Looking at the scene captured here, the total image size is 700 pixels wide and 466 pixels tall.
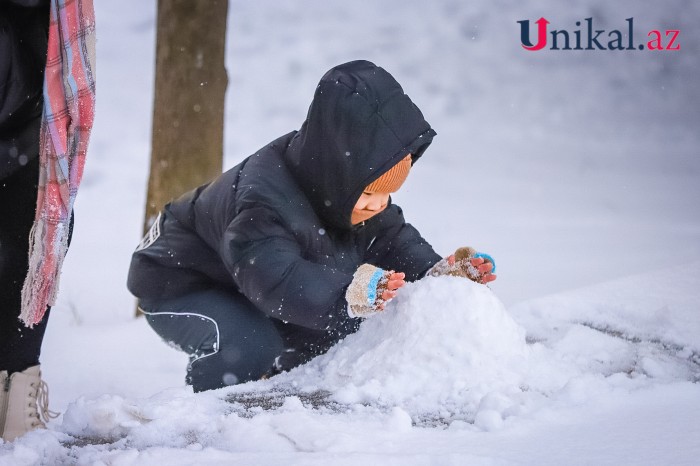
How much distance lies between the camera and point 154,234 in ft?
7.61

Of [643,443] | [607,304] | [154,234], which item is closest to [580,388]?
[643,443]

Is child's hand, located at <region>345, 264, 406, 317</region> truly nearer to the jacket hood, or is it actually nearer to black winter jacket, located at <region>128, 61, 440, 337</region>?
black winter jacket, located at <region>128, 61, 440, 337</region>

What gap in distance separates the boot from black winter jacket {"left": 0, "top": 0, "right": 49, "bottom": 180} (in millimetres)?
466

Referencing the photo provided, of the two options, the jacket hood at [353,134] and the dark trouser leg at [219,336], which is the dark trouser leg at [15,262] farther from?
the jacket hood at [353,134]

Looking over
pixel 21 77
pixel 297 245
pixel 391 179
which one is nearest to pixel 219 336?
pixel 297 245

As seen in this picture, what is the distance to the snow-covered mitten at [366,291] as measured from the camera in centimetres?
166

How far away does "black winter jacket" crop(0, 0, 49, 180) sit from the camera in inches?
59.3

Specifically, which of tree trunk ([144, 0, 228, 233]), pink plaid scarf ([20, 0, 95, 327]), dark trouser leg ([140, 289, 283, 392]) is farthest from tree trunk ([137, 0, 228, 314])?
pink plaid scarf ([20, 0, 95, 327])

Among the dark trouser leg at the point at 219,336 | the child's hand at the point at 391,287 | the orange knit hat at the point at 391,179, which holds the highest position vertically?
the orange knit hat at the point at 391,179

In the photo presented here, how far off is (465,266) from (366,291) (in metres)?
0.42

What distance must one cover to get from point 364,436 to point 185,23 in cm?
313

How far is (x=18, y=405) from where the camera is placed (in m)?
1.61

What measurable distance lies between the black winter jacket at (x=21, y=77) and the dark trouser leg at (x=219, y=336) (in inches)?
28.8

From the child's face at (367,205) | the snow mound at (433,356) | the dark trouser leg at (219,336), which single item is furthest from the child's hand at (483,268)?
the dark trouser leg at (219,336)
